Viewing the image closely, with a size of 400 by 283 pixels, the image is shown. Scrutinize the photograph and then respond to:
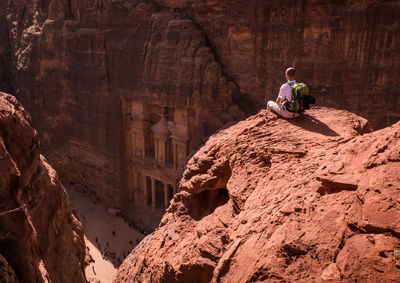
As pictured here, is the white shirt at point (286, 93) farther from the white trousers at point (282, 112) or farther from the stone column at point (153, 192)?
the stone column at point (153, 192)

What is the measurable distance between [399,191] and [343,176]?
62 cm

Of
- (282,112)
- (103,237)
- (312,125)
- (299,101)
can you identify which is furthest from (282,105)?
(103,237)

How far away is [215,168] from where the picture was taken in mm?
5641

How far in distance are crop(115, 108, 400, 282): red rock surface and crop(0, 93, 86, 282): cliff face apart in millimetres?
1301

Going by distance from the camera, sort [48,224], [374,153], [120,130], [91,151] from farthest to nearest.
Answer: [91,151] → [120,130] → [48,224] → [374,153]

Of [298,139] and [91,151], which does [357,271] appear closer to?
[298,139]

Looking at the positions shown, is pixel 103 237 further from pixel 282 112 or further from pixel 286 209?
pixel 286 209

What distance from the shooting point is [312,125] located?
5.54 meters

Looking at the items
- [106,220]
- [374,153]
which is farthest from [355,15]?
[106,220]

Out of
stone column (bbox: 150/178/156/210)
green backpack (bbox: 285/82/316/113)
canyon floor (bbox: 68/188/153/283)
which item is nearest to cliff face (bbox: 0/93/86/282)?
green backpack (bbox: 285/82/316/113)

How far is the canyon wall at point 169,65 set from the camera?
511 inches

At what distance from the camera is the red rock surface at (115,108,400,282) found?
312 centimetres

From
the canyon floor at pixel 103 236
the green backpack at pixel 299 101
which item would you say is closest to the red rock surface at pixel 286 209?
the green backpack at pixel 299 101

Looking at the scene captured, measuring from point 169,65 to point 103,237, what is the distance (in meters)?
8.20
